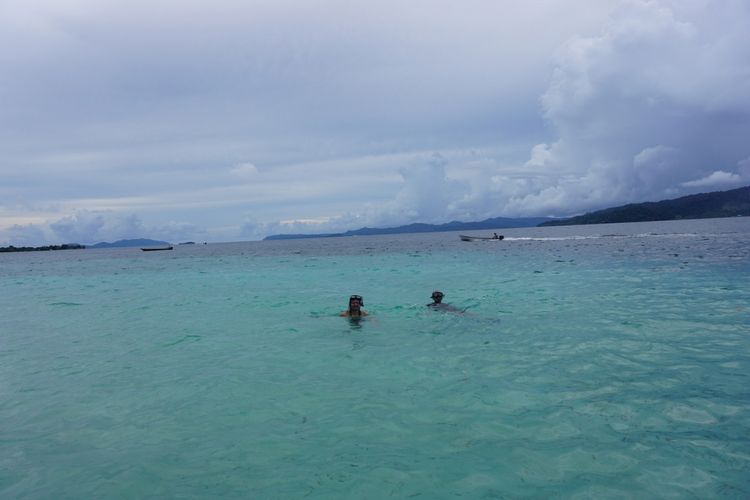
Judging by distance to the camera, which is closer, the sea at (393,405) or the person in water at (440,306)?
the sea at (393,405)

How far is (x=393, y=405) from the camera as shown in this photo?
8.91 meters

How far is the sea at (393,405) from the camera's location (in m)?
6.21

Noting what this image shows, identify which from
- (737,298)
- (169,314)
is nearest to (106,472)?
(169,314)

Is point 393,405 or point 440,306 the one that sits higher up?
point 440,306

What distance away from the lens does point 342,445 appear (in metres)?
7.27

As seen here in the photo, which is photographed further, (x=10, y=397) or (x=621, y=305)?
(x=621, y=305)

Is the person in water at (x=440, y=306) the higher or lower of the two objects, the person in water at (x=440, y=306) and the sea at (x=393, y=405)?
the higher

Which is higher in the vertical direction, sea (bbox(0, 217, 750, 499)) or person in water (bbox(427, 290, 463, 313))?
person in water (bbox(427, 290, 463, 313))

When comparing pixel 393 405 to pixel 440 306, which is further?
pixel 440 306

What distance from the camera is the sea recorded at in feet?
20.4

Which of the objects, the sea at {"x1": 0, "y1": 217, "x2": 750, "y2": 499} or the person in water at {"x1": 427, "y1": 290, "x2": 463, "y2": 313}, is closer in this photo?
the sea at {"x1": 0, "y1": 217, "x2": 750, "y2": 499}

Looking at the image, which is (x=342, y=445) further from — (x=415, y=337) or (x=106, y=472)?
(x=415, y=337)

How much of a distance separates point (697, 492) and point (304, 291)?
2615cm

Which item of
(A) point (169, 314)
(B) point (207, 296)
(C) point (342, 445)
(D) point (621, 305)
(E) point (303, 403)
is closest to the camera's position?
(C) point (342, 445)
